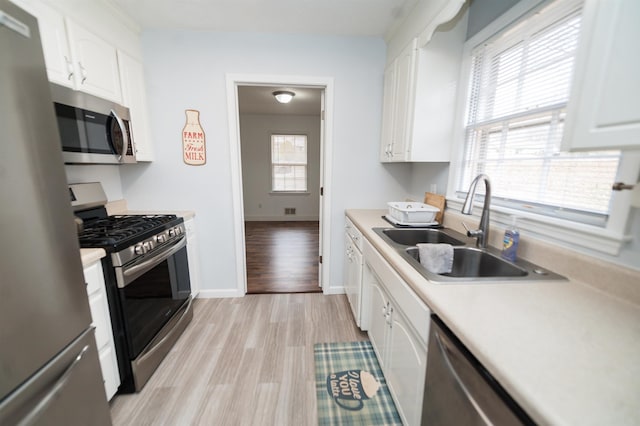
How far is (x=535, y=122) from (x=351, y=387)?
179cm

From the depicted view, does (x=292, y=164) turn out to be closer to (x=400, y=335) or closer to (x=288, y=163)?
(x=288, y=163)

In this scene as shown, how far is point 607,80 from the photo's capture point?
592 millimetres

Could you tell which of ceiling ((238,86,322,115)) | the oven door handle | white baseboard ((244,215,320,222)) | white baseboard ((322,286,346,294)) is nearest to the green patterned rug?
white baseboard ((322,286,346,294))

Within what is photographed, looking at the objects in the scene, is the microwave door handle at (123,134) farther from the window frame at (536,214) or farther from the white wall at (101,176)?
the window frame at (536,214)

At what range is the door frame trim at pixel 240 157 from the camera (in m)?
2.20

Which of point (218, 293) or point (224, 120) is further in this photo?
point (218, 293)

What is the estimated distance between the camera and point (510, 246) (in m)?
1.15

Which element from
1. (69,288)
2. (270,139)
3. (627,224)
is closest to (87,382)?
(69,288)

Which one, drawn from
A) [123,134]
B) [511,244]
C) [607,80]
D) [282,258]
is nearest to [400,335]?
[511,244]

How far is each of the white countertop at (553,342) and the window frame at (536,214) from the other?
0.59 ft

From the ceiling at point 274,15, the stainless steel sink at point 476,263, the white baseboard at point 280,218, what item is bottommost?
the white baseboard at point 280,218

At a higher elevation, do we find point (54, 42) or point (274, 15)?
point (274, 15)

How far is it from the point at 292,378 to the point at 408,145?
180 centimetres

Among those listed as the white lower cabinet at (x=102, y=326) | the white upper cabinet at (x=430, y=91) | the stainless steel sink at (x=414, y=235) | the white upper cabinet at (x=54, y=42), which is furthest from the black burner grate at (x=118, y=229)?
the white upper cabinet at (x=430, y=91)
